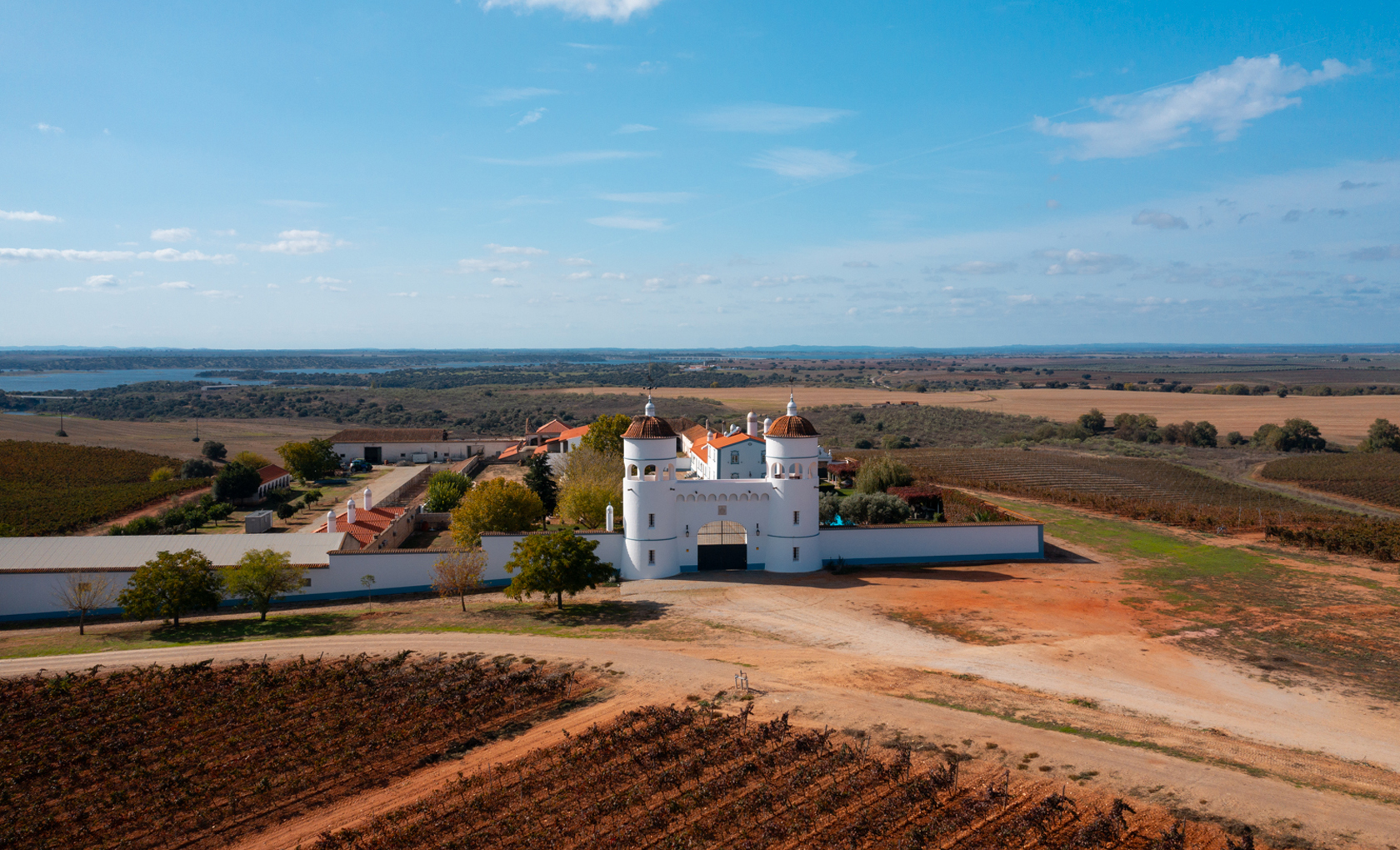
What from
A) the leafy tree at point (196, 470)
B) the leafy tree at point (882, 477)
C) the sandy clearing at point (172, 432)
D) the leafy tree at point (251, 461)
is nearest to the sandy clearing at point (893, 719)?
the leafy tree at point (882, 477)

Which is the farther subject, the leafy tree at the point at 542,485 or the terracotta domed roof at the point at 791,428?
the leafy tree at the point at 542,485

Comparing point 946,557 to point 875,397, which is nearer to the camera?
point 946,557

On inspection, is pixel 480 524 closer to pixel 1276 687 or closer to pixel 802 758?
pixel 802 758

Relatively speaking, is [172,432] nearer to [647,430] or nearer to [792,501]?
[647,430]

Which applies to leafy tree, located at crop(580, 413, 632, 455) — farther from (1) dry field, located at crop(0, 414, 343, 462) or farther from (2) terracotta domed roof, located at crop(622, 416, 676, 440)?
(1) dry field, located at crop(0, 414, 343, 462)

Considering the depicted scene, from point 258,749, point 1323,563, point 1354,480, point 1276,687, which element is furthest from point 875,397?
point 258,749

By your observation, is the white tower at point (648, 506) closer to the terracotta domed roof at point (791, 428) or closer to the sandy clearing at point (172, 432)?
the terracotta domed roof at point (791, 428)

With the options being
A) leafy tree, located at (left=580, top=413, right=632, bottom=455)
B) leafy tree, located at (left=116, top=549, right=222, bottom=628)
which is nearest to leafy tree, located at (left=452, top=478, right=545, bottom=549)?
leafy tree, located at (left=116, top=549, right=222, bottom=628)

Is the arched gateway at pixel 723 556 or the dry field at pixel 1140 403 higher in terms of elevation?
the dry field at pixel 1140 403
